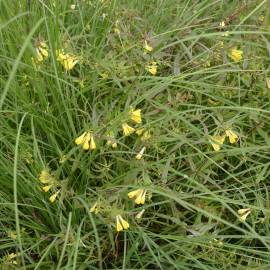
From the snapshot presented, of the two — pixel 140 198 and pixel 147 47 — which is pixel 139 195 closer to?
pixel 140 198

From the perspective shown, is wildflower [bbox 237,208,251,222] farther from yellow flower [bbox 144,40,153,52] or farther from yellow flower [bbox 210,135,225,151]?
yellow flower [bbox 144,40,153,52]

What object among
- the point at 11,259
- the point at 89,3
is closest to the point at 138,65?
the point at 89,3

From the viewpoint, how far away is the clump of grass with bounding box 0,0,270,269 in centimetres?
122

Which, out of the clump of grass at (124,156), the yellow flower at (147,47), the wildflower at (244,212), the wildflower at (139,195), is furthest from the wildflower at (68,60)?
the wildflower at (244,212)

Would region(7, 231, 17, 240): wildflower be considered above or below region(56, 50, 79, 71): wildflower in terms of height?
below

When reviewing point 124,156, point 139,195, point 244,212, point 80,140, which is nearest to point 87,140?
point 80,140

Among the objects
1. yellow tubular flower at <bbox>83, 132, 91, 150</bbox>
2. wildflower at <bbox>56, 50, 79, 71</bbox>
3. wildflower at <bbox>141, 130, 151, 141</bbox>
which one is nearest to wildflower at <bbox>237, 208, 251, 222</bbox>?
wildflower at <bbox>141, 130, 151, 141</bbox>

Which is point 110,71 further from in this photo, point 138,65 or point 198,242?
point 198,242

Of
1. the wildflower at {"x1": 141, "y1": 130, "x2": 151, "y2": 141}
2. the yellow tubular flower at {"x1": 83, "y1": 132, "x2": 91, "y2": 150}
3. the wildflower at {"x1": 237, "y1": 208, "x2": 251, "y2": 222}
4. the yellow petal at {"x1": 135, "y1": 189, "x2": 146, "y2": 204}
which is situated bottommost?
the wildflower at {"x1": 237, "y1": 208, "x2": 251, "y2": 222}

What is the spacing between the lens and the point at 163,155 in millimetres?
1422

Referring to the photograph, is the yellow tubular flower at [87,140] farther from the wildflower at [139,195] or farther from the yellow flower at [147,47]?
the yellow flower at [147,47]

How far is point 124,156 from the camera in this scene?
Result: 138cm

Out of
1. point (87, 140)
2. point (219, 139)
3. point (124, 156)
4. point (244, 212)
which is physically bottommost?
point (244, 212)

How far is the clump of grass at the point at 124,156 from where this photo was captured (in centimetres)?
122
